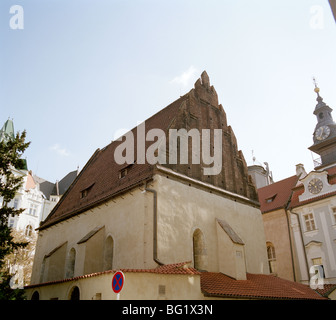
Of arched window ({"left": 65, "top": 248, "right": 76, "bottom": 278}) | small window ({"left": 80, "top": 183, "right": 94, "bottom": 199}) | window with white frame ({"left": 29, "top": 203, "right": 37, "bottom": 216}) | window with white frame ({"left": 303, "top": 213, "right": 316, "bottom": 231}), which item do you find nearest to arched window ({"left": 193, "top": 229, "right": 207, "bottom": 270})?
arched window ({"left": 65, "top": 248, "right": 76, "bottom": 278})

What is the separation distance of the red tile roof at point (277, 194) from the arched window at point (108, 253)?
55.2ft

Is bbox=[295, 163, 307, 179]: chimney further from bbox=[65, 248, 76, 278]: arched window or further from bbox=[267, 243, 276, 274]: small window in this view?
bbox=[65, 248, 76, 278]: arched window

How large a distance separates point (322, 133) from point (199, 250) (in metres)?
23.1

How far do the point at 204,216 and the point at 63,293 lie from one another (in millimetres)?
7188

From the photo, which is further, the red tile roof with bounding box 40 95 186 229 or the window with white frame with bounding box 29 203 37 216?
the window with white frame with bounding box 29 203 37 216

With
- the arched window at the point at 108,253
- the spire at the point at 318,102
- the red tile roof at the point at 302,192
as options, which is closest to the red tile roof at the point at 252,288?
the arched window at the point at 108,253

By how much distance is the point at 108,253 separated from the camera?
16.0 metres

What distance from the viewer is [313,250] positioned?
24203mm

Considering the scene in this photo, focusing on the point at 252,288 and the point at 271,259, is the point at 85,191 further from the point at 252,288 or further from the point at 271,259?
the point at 271,259

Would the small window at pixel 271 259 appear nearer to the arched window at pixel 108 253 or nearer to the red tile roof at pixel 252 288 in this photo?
the red tile roof at pixel 252 288

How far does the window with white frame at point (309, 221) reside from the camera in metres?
25.0

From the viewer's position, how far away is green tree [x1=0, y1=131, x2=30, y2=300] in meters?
13.1

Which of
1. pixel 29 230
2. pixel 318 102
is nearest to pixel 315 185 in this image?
pixel 318 102
